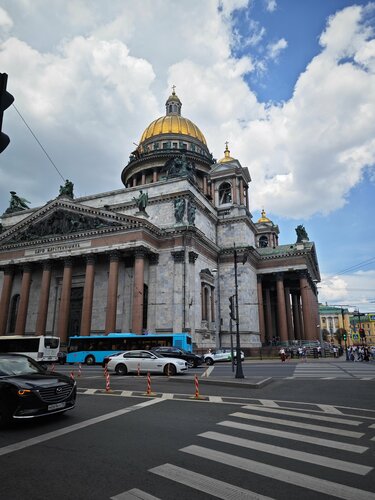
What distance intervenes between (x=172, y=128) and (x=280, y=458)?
6503cm

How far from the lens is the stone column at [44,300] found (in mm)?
40625

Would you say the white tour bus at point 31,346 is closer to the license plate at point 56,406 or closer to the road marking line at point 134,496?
the license plate at point 56,406

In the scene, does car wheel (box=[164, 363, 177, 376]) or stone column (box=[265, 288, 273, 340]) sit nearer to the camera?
car wheel (box=[164, 363, 177, 376])

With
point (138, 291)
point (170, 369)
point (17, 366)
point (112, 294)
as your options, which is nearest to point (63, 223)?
point (112, 294)

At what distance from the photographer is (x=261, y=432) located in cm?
745

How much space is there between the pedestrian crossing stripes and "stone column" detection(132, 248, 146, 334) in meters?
27.6

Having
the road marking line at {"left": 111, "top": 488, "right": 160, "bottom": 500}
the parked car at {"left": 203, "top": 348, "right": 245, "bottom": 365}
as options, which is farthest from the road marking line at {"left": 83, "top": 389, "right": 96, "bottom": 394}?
the parked car at {"left": 203, "top": 348, "right": 245, "bottom": 365}

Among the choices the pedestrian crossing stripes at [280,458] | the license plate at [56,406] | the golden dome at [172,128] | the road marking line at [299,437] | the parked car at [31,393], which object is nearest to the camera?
the pedestrian crossing stripes at [280,458]

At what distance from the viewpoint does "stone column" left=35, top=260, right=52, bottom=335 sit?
40625 millimetres

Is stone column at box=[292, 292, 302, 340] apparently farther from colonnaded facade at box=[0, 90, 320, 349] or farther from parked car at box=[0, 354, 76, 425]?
parked car at box=[0, 354, 76, 425]

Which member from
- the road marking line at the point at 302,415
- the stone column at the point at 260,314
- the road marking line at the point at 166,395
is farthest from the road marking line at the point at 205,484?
the stone column at the point at 260,314

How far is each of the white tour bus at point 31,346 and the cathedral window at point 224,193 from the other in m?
31.8

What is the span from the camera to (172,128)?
6550 cm

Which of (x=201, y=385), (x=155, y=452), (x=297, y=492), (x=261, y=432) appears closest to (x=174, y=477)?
(x=155, y=452)
